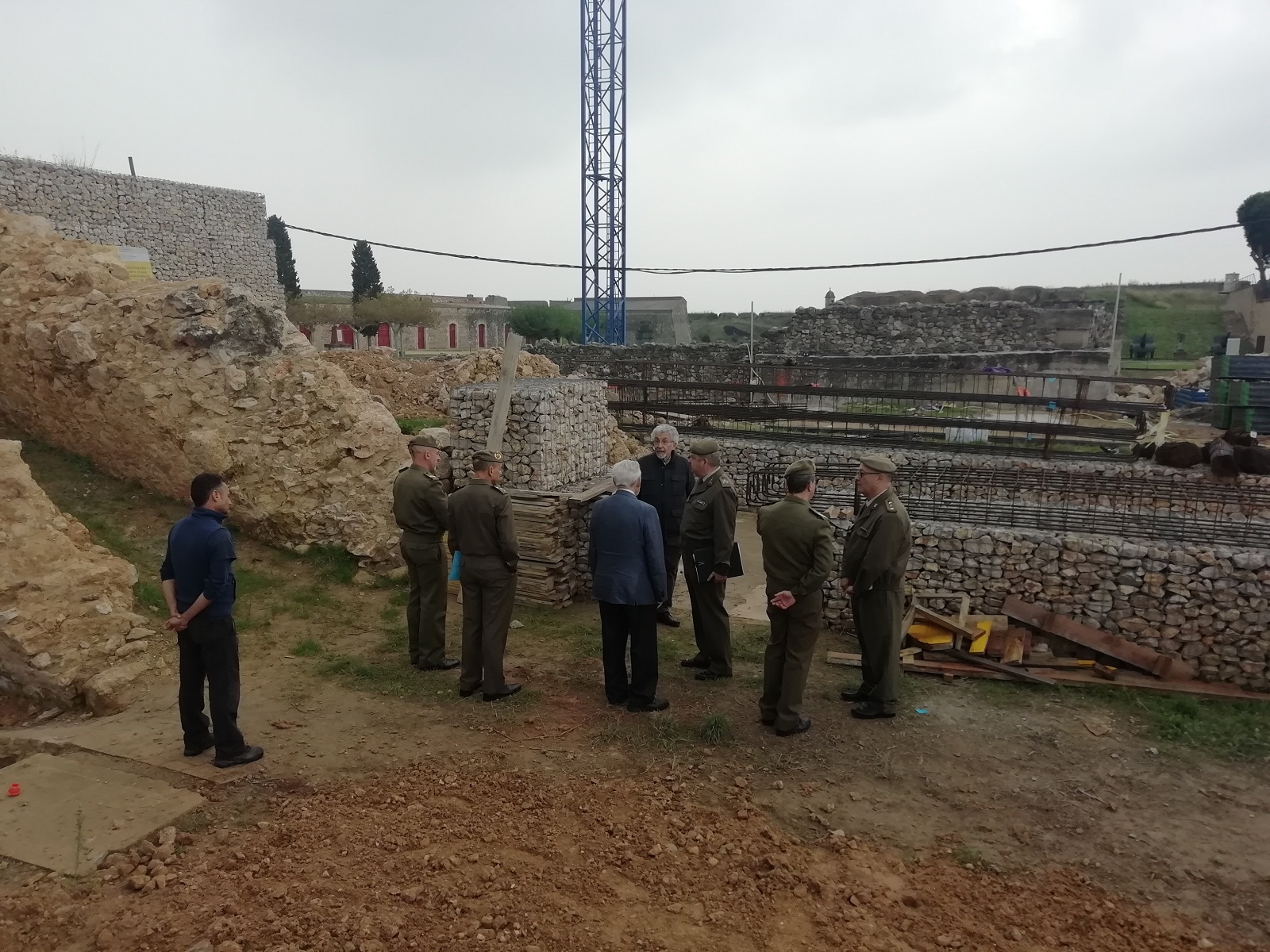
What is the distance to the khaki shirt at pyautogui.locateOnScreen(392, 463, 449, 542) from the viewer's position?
20.4 ft

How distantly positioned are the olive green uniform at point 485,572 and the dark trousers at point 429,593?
0.63 metres

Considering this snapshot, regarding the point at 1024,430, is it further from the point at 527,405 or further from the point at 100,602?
the point at 100,602

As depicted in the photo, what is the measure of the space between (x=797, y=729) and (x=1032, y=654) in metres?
2.78

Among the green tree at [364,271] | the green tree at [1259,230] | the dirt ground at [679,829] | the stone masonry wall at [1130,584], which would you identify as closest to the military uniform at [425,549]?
the dirt ground at [679,829]

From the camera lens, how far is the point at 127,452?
874 centimetres

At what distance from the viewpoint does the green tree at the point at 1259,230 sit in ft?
102

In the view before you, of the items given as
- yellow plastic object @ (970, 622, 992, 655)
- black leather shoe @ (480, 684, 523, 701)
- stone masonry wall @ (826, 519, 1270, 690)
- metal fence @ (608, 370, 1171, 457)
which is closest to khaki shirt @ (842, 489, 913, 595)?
yellow plastic object @ (970, 622, 992, 655)

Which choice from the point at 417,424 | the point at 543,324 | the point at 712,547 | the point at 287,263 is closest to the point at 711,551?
the point at 712,547

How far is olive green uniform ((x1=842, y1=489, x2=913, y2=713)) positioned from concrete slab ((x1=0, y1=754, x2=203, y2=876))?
4.45 meters

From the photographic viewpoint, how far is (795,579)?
17.2 feet

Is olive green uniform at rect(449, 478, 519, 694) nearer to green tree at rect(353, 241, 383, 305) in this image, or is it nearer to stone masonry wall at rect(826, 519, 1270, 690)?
stone masonry wall at rect(826, 519, 1270, 690)

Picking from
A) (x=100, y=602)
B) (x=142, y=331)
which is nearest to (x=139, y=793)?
(x=100, y=602)

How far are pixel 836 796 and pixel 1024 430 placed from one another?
1065 centimetres

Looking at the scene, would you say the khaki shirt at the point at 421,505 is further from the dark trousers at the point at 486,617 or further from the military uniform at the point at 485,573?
the dark trousers at the point at 486,617
